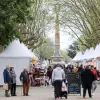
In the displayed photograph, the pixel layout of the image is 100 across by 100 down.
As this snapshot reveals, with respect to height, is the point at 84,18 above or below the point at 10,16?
above

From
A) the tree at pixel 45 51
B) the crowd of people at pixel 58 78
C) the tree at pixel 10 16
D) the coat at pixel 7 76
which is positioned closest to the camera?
the crowd of people at pixel 58 78

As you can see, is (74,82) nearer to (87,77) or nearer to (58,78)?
(87,77)

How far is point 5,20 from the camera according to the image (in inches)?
1047

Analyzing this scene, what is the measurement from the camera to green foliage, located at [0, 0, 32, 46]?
2606cm

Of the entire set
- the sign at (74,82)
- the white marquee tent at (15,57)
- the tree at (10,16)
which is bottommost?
the sign at (74,82)

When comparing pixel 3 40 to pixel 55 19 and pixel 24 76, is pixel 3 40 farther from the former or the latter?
pixel 55 19

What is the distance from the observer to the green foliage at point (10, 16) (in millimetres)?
26062

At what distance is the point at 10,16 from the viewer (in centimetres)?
2639

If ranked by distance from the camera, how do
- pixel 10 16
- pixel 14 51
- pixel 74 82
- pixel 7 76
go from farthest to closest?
pixel 14 51 < pixel 10 16 < pixel 74 82 < pixel 7 76

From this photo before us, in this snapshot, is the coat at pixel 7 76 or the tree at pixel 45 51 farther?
the tree at pixel 45 51

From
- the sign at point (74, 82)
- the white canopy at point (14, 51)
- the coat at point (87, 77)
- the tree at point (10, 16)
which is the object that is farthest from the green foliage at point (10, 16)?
the coat at point (87, 77)

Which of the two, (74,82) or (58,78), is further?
(74,82)

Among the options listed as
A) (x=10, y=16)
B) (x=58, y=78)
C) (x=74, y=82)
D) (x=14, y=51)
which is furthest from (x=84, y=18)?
(x=58, y=78)

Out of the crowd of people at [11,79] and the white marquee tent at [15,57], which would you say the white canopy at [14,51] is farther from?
the crowd of people at [11,79]
